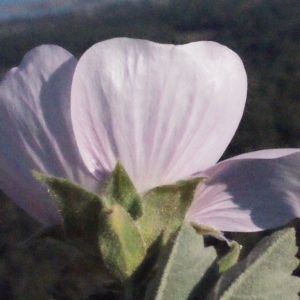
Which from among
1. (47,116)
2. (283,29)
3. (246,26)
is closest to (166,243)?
(47,116)

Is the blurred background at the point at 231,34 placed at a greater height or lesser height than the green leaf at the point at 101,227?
lesser

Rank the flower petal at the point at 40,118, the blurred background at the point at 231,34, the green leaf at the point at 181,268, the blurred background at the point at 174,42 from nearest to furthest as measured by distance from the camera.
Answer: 1. the green leaf at the point at 181,268
2. the flower petal at the point at 40,118
3. the blurred background at the point at 174,42
4. the blurred background at the point at 231,34

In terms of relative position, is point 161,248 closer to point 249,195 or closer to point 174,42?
point 249,195

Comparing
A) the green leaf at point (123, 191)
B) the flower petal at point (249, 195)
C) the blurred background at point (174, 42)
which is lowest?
the blurred background at point (174, 42)

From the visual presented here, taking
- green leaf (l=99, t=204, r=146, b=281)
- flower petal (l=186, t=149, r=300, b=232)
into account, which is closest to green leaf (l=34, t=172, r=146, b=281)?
green leaf (l=99, t=204, r=146, b=281)

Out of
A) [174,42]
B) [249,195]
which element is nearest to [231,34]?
[174,42]

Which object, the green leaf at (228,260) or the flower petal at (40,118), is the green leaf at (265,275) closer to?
the green leaf at (228,260)

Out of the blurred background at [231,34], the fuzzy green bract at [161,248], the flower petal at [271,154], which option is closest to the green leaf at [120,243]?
the fuzzy green bract at [161,248]
